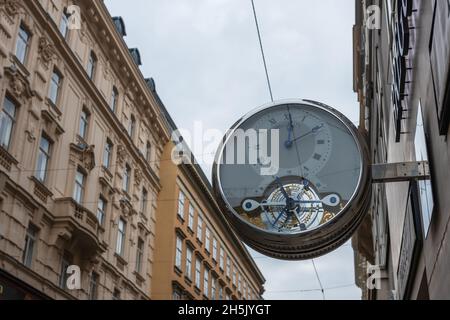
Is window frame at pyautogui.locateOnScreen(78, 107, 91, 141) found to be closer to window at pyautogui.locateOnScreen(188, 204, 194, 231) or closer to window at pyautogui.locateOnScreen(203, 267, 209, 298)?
window at pyautogui.locateOnScreen(188, 204, 194, 231)

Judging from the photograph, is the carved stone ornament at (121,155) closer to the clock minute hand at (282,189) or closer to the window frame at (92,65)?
the window frame at (92,65)

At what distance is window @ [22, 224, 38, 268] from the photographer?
1688cm

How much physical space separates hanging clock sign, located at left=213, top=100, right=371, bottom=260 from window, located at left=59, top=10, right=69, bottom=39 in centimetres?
1702

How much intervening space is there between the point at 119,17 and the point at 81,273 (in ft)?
42.2

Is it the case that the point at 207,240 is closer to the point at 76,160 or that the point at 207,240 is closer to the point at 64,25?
the point at 76,160

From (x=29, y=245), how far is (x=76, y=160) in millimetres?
4047

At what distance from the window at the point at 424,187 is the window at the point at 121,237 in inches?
763

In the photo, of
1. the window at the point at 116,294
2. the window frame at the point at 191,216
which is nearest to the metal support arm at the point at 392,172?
the window at the point at 116,294

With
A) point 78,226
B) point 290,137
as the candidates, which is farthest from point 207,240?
point 290,137

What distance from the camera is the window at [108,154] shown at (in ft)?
77.7

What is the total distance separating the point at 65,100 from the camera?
20234 mm

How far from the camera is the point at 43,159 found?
60.8ft

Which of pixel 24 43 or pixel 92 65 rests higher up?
pixel 92 65

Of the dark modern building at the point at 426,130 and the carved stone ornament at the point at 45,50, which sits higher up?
the carved stone ornament at the point at 45,50
